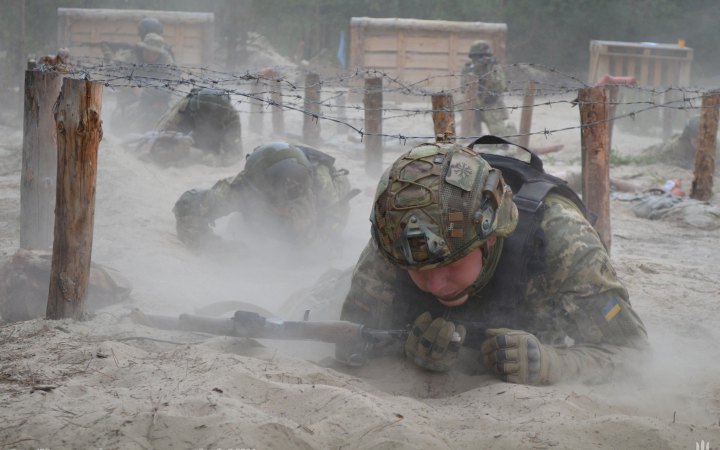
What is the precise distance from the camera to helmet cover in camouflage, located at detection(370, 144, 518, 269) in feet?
9.60

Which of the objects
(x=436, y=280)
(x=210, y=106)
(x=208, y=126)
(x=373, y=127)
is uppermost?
(x=210, y=106)

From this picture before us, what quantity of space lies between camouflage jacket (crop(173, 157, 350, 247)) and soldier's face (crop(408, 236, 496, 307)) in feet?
12.2

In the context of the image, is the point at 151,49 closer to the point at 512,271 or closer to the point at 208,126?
the point at 208,126

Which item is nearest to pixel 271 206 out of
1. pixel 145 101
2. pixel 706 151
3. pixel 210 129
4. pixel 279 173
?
pixel 279 173

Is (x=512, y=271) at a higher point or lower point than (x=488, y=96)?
lower

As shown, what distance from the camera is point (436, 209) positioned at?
2.94 m

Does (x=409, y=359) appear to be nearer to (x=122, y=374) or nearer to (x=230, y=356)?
(x=230, y=356)

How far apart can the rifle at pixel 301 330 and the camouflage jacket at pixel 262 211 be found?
2.88 meters

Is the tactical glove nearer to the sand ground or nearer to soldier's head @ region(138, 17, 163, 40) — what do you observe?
the sand ground

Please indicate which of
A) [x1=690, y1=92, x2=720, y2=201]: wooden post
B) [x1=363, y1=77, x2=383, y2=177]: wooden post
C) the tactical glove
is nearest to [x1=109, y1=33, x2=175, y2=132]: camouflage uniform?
[x1=363, y1=77, x2=383, y2=177]: wooden post

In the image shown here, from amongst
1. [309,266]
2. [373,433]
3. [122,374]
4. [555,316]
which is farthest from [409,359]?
[309,266]

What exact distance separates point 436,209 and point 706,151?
715 cm

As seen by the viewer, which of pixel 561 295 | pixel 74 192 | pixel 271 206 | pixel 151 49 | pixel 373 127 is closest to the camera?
pixel 561 295

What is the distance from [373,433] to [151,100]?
11.4 metres
